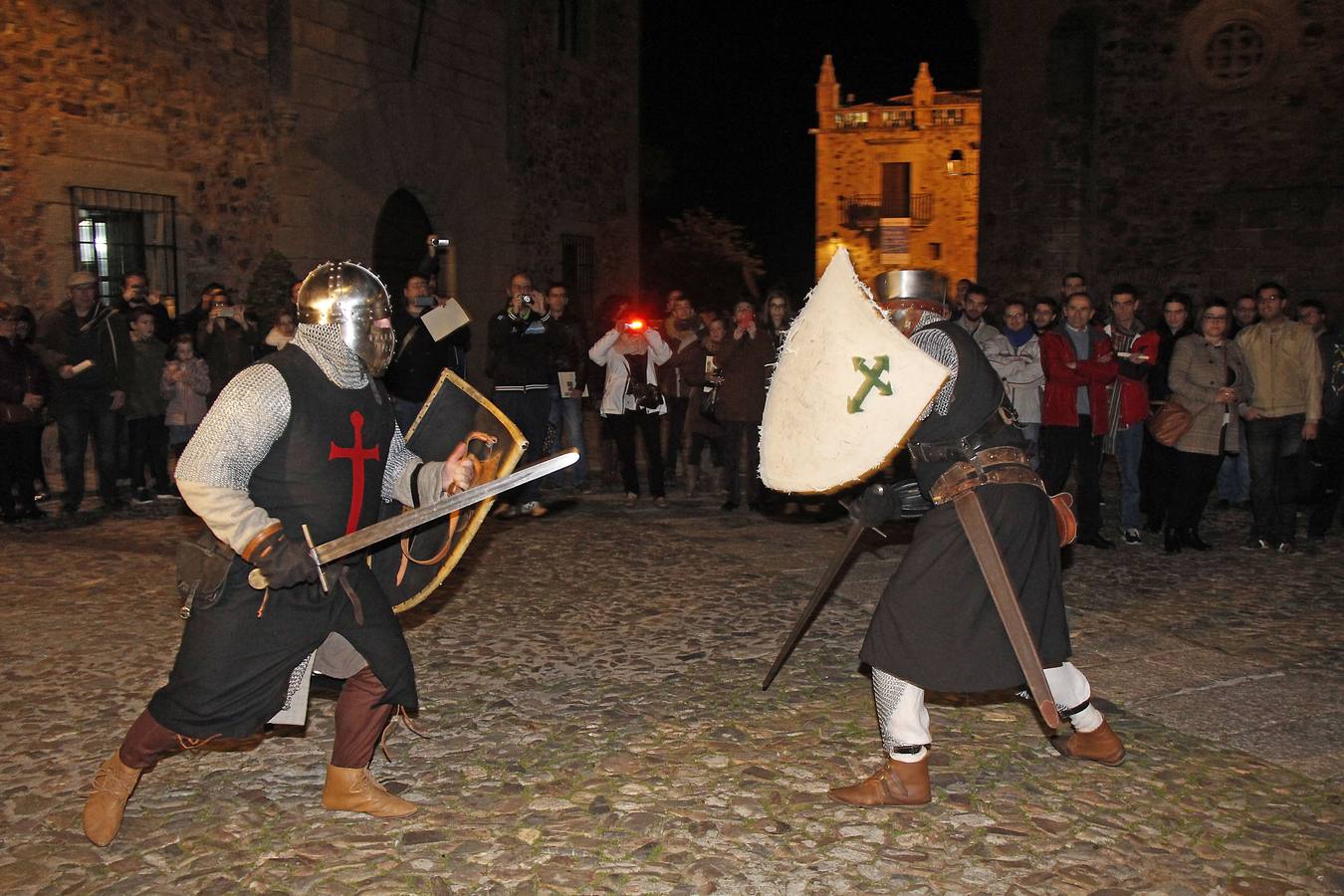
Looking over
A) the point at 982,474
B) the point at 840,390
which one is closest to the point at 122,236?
the point at 840,390

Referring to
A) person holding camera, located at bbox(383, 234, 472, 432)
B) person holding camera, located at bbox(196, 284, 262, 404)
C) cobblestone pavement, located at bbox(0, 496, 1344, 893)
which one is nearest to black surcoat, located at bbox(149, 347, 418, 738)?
cobblestone pavement, located at bbox(0, 496, 1344, 893)

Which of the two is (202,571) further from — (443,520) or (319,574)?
(443,520)

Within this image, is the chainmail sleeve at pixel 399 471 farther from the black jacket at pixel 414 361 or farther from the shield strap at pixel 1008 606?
the black jacket at pixel 414 361

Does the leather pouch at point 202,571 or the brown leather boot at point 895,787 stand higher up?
the leather pouch at point 202,571

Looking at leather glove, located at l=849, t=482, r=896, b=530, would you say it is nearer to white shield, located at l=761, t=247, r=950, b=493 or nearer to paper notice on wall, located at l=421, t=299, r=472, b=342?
white shield, located at l=761, t=247, r=950, b=493

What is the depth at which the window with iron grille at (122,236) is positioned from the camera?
1096 cm

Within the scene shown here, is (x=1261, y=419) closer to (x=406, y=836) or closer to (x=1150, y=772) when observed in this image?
(x=1150, y=772)

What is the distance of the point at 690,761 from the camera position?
432 centimetres

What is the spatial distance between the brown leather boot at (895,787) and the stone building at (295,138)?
9.53m

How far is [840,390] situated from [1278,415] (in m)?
5.92

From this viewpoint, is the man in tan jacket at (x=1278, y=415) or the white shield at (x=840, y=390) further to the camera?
the man in tan jacket at (x=1278, y=415)

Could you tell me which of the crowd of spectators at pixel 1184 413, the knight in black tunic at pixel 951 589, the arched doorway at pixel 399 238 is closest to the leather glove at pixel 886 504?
the knight in black tunic at pixel 951 589

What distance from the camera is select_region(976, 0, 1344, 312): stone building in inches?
648

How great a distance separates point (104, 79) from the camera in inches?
429
